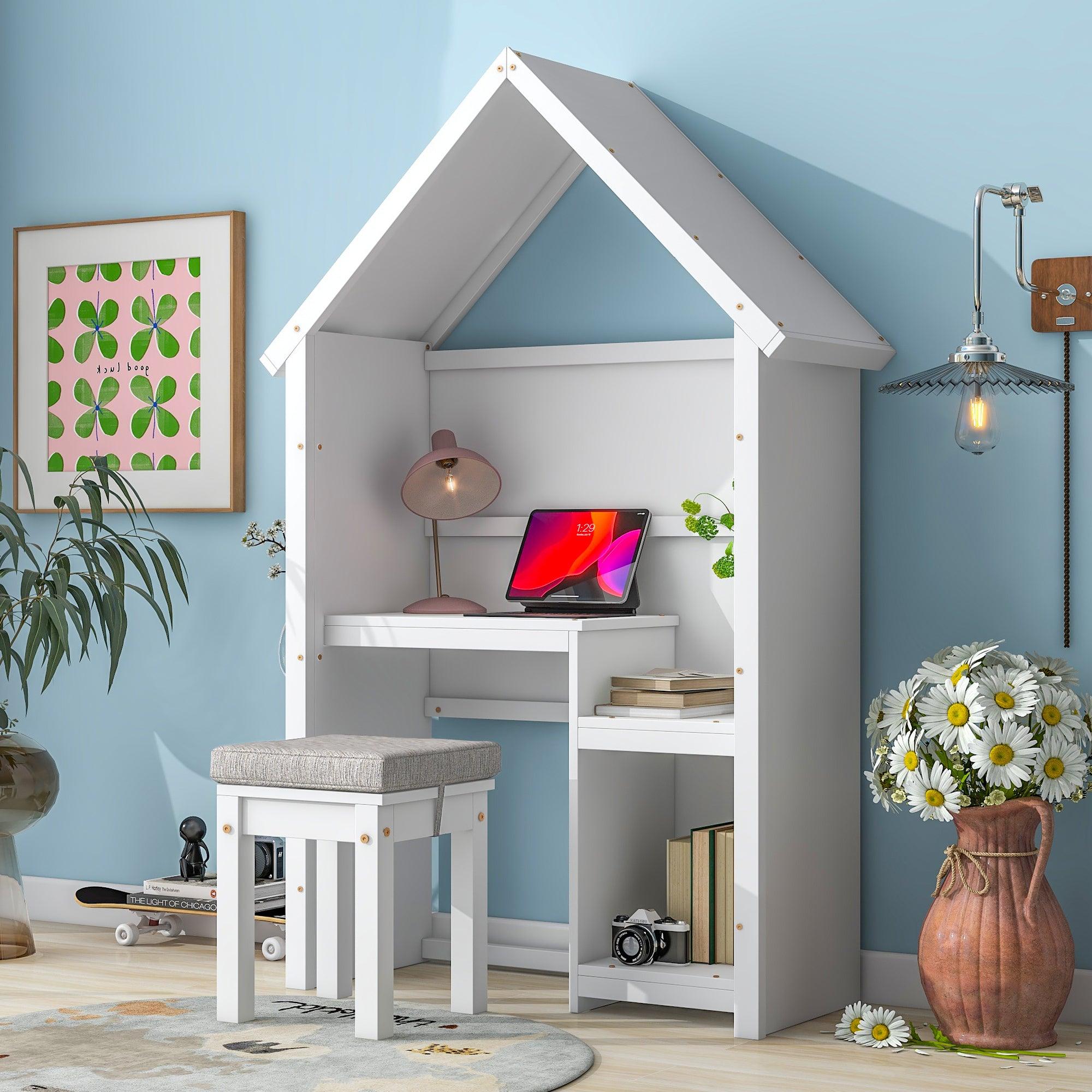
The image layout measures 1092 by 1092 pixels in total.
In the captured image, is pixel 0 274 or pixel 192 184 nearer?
pixel 192 184

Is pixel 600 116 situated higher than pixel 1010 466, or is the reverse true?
pixel 600 116

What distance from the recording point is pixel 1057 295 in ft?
10.1

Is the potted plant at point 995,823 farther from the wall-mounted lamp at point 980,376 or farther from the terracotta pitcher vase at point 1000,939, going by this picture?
the wall-mounted lamp at point 980,376

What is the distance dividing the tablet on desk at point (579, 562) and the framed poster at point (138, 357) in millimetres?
829

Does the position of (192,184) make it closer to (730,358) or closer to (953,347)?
(730,358)

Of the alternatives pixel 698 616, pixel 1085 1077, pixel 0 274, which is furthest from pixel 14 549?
pixel 1085 1077

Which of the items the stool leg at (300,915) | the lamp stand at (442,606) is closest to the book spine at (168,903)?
the stool leg at (300,915)

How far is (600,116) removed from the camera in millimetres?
3119

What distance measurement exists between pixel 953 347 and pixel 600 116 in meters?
0.77

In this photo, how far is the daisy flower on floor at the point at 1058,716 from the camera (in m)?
2.86

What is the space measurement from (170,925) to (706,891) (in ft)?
4.36

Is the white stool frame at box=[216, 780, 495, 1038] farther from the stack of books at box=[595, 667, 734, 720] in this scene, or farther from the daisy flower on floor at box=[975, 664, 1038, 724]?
the daisy flower on floor at box=[975, 664, 1038, 724]

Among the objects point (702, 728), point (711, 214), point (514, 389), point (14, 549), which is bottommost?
point (702, 728)

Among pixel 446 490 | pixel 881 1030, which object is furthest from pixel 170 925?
pixel 881 1030
